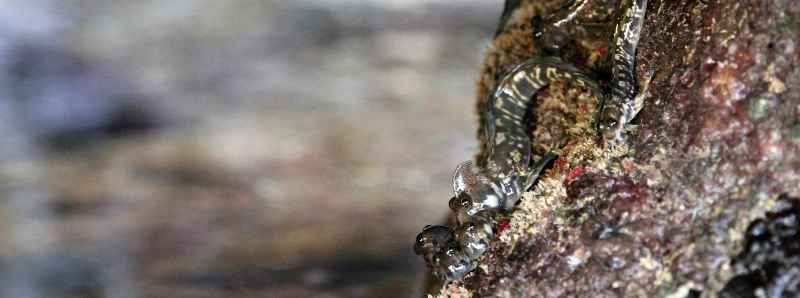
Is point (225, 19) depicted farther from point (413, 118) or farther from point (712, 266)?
point (712, 266)

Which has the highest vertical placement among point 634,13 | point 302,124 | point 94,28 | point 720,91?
point 94,28

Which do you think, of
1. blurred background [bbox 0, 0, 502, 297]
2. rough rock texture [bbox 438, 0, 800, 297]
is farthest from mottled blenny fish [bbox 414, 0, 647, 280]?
blurred background [bbox 0, 0, 502, 297]

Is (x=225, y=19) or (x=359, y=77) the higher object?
(x=225, y=19)

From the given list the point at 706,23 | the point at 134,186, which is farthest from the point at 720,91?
the point at 134,186

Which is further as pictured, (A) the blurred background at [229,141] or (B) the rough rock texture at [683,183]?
(A) the blurred background at [229,141]

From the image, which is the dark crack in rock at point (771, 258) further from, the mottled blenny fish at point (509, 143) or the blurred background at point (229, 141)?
the blurred background at point (229, 141)

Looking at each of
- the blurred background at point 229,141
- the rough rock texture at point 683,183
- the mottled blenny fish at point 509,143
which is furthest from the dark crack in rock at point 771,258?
the blurred background at point 229,141
